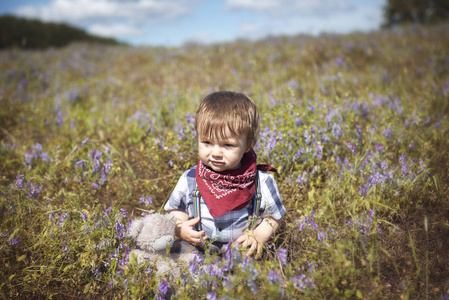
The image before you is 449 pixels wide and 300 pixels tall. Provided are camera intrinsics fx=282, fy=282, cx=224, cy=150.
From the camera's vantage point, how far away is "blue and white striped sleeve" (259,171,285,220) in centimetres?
237

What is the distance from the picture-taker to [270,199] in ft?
7.84

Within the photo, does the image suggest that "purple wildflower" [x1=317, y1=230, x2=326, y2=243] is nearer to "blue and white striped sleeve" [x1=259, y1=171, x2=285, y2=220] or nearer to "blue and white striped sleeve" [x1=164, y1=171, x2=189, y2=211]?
"blue and white striped sleeve" [x1=259, y1=171, x2=285, y2=220]

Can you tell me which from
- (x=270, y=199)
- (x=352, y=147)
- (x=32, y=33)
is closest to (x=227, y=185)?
(x=270, y=199)

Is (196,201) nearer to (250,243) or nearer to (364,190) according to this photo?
(250,243)

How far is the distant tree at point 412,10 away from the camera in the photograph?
24.8 m

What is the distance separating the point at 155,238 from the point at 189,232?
275 mm

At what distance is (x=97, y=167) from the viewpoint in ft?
9.98

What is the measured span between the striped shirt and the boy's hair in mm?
425

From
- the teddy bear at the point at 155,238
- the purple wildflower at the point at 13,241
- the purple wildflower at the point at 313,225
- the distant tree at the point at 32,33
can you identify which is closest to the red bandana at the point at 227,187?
the teddy bear at the point at 155,238

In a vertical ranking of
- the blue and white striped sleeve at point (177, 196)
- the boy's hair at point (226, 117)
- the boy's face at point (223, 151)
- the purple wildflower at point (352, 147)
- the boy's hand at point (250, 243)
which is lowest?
the boy's hand at point (250, 243)

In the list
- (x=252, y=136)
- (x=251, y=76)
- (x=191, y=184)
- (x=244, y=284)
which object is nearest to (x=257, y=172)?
(x=252, y=136)

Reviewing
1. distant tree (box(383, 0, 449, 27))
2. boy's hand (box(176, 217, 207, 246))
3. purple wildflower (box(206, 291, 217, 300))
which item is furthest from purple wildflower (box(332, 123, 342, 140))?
distant tree (box(383, 0, 449, 27))

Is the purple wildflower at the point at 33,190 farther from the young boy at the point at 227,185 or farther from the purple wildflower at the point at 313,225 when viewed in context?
the purple wildflower at the point at 313,225

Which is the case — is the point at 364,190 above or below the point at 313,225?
above
